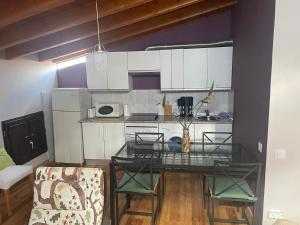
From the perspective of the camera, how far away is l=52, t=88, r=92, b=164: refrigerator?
14.7 ft

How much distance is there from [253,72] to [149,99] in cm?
244

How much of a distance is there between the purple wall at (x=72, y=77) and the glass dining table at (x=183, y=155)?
7.70 ft

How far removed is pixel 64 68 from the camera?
5203 mm

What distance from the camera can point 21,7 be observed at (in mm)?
2236

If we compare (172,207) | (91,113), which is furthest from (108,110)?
(172,207)

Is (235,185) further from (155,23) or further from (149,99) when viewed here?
(155,23)

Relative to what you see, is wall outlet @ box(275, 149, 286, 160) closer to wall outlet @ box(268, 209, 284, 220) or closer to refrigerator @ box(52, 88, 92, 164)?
wall outlet @ box(268, 209, 284, 220)

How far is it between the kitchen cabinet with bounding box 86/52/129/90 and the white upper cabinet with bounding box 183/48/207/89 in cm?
113

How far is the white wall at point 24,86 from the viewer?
382 centimetres

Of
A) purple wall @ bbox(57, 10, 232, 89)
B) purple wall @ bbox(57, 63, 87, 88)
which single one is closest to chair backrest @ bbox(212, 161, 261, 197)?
purple wall @ bbox(57, 10, 232, 89)

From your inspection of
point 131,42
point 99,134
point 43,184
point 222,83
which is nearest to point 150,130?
point 99,134

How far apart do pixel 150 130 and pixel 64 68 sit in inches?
95.4

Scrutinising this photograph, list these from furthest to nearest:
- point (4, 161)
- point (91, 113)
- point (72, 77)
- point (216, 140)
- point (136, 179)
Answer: point (72, 77), point (91, 113), point (216, 140), point (4, 161), point (136, 179)

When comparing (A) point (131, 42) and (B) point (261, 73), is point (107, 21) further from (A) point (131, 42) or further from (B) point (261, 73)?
(B) point (261, 73)
